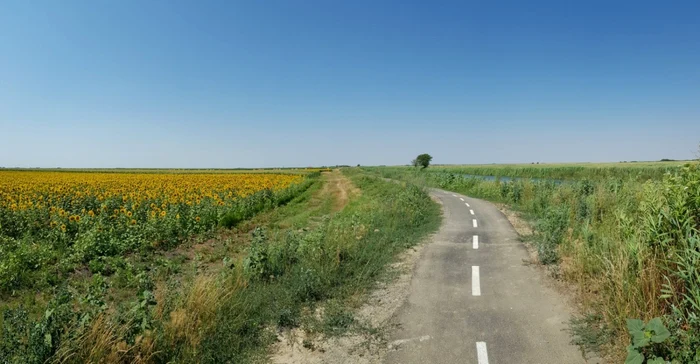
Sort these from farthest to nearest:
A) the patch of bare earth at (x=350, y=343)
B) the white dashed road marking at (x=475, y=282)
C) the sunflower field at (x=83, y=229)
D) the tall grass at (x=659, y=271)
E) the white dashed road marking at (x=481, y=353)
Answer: the sunflower field at (x=83, y=229) → the white dashed road marking at (x=475, y=282) → the patch of bare earth at (x=350, y=343) → the white dashed road marking at (x=481, y=353) → the tall grass at (x=659, y=271)

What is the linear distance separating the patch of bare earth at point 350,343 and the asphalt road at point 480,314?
24cm

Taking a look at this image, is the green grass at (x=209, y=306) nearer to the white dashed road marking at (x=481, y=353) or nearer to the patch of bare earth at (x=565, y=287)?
the white dashed road marking at (x=481, y=353)

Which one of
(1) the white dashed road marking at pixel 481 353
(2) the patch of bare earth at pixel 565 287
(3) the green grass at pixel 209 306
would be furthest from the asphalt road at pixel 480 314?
(3) the green grass at pixel 209 306

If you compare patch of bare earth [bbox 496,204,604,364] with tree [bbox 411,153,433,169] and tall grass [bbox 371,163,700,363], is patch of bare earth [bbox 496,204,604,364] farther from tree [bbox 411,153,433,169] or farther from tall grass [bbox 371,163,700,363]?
tree [bbox 411,153,433,169]

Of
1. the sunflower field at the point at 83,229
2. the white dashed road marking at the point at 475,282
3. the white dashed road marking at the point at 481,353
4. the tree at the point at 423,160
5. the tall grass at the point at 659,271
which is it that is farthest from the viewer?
the tree at the point at 423,160

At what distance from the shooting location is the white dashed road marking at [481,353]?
199 inches

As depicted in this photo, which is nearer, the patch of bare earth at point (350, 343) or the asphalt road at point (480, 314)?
the asphalt road at point (480, 314)

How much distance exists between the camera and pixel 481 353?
17.2ft

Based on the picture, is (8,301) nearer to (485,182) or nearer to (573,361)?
(573,361)

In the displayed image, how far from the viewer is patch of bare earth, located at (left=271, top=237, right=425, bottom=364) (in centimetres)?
538

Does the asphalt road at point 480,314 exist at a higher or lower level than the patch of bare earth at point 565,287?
lower

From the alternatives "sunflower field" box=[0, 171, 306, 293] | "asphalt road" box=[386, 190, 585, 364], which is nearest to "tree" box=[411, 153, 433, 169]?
"sunflower field" box=[0, 171, 306, 293]

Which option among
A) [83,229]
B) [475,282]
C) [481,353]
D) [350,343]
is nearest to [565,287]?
[475,282]

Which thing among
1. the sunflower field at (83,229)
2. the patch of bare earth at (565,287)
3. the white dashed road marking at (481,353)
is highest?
the sunflower field at (83,229)
